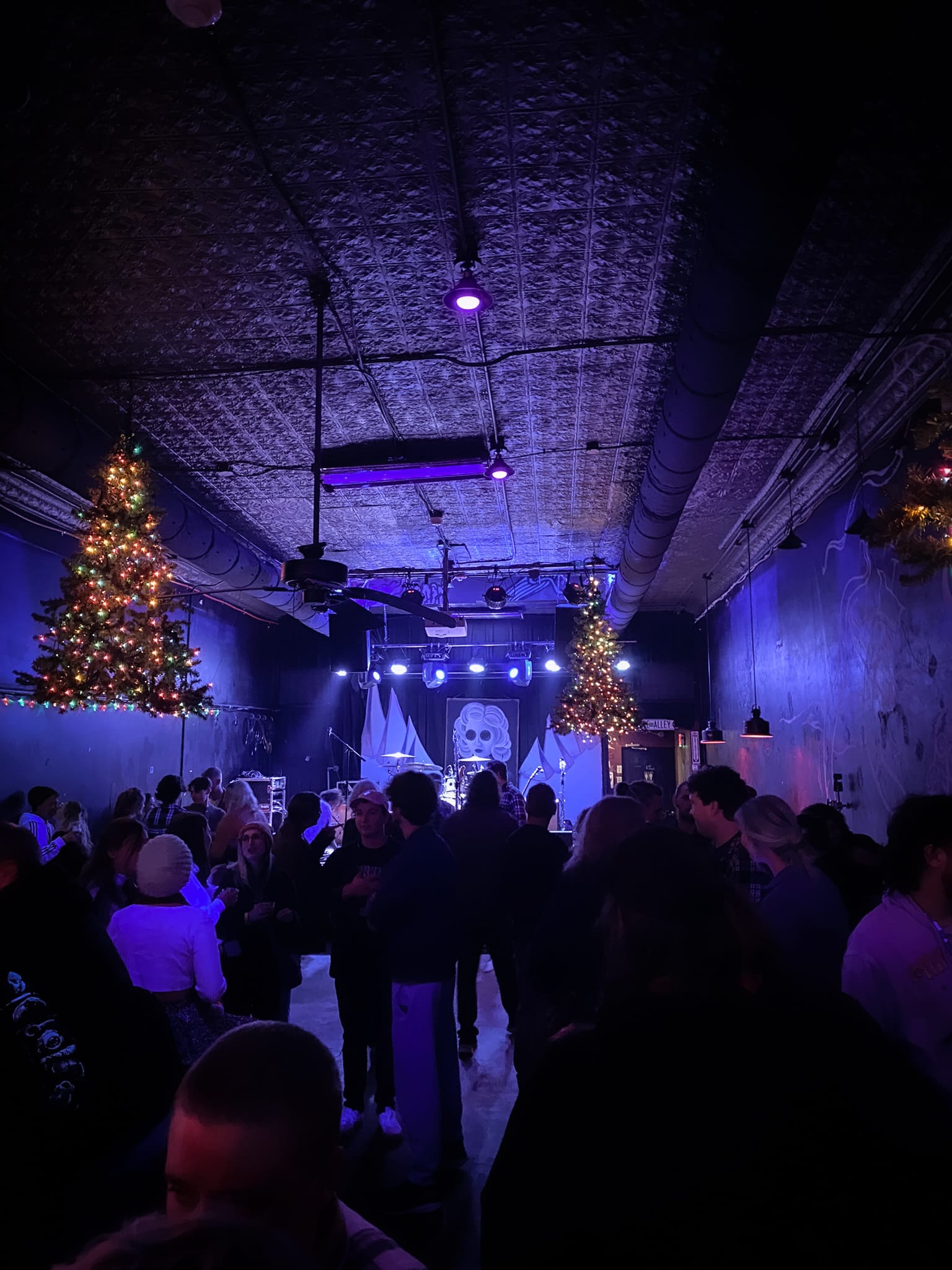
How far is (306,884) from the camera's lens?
4.25 metres

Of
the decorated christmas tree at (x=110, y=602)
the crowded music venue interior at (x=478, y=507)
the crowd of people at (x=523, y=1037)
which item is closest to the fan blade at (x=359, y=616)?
the crowded music venue interior at (x=478, y=507)

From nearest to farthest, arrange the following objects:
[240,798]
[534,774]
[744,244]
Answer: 1. [744,244]
2. [240,798]
3. [534,774]

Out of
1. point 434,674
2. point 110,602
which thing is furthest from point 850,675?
point 434,674

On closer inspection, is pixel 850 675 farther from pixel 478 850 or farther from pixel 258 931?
pixel 258 931

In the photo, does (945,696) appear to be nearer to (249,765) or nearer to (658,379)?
(658,379)

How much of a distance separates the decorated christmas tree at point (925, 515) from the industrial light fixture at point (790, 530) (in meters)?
3.70

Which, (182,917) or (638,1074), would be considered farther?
(182,917)

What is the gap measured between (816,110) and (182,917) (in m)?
3.52

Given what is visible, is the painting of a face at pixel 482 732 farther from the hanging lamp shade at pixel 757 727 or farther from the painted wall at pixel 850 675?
the hanging lamp shade at pixel 757 727

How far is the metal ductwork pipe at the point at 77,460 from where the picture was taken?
508 cm

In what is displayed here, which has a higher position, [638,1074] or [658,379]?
[658,379]

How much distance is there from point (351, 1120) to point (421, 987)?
3.88 feet

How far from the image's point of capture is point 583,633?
38.2ft

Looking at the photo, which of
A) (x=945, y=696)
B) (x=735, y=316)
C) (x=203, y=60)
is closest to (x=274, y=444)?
(x=203, y=60)
